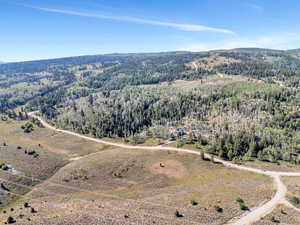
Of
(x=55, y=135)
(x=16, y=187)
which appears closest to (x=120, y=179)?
(x=16, y=187)

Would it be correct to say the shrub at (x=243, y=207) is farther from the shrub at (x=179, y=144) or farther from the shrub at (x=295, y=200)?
the shrub at (x=179, y=144)

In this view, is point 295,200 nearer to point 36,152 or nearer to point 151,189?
point 151,189

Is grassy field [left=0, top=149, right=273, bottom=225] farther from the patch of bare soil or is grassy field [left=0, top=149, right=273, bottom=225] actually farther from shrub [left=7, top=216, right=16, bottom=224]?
shrub [left=7, top=216, right=16, bottom=224]

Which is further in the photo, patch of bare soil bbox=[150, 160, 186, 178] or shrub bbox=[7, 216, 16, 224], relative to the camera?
patch of bare soil bbox=[150, 160, 186, 178]

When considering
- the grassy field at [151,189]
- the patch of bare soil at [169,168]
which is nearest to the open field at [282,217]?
the grassy field at [151,189]

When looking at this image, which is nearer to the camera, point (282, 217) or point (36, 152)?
point (282, 217)

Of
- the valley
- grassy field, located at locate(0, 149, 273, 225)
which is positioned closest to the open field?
the valley

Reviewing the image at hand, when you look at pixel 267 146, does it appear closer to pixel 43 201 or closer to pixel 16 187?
pixel 43 201

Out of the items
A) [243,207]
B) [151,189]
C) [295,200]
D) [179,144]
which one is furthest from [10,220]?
[179,144]

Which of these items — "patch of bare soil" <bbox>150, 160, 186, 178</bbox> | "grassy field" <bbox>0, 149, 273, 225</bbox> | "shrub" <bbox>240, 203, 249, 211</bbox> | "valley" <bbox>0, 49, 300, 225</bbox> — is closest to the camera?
"shrub" <bbox>240, 203, 249, 211</bbox>
